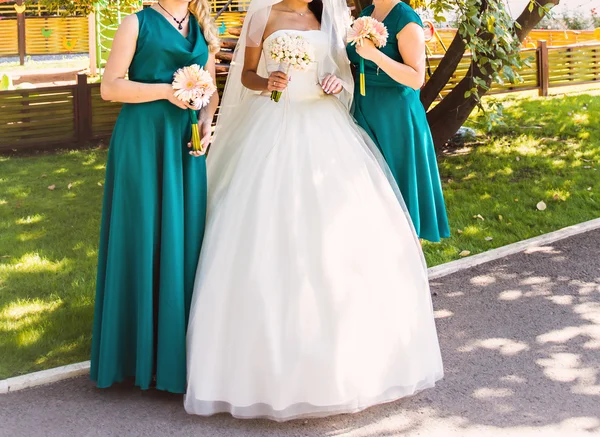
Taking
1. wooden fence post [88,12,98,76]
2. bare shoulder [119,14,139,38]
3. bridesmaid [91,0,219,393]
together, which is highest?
wooden fence post [88,12,98,76]

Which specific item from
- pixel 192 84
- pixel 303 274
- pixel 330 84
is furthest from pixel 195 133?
pixel 303 274

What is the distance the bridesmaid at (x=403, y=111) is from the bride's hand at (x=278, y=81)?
547mm

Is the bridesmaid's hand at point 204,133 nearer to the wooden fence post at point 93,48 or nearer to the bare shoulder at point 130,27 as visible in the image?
the bare shoulder at point 130,27

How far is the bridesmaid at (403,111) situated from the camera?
4.72 m

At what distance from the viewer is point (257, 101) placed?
4.71 m

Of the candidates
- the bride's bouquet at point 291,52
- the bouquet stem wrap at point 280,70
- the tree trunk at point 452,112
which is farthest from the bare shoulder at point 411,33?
the tree trunk at point 452,112

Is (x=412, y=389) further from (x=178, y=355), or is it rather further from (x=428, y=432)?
(x=178, y=355)

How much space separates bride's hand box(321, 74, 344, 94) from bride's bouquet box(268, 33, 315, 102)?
16 centimetres

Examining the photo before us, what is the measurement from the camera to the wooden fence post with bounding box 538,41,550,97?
16000mm

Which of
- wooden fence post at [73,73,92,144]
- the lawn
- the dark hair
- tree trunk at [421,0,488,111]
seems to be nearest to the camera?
the dark hair

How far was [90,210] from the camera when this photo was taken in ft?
29.9

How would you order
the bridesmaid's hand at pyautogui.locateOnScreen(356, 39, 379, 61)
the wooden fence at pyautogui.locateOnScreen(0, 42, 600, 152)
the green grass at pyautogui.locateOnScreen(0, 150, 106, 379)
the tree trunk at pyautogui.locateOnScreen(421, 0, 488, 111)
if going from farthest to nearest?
the wooden fence at pyautogui.locateOnScreen(0, 42, 600, 152) → the tree trunk at pyautogui.locateOnScreen(421, 0, 488, 111) → the green grass at pyautogui.locateOnScreen(0, 150, 106, 379) → the bridesmaid's hand at pyautogui.locateOnScreen(356, 39, 379, 61)

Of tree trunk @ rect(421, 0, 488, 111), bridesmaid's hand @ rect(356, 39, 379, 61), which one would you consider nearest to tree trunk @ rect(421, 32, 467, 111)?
tree trunk @ rect(421, 0, 488, 111)

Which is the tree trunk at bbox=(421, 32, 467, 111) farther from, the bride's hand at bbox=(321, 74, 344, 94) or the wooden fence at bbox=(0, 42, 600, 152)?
the bride's hand at bbox=(321, 74, 344, 94)
